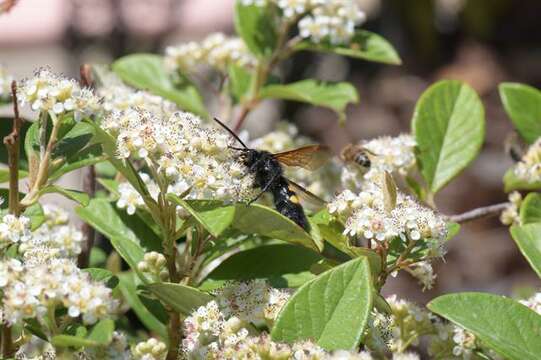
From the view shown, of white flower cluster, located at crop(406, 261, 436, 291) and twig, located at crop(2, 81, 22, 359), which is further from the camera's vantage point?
white flower cluster, located at crop(406, 261, 436, 291)

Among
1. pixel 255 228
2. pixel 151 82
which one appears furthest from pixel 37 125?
pixel 151 82

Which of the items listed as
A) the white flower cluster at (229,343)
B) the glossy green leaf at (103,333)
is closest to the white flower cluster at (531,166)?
the white flower cluster at (229,343)

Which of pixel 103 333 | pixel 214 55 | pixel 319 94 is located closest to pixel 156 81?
pixel 214 55

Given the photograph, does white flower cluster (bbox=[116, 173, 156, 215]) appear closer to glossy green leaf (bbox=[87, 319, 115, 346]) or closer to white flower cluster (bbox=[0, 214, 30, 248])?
white flower cluster (bbox=[0, 214, 30, 248])

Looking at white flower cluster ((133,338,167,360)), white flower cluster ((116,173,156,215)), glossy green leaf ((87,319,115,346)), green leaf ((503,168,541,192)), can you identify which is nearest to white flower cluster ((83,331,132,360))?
white flower cluster ((133,338,167,360))

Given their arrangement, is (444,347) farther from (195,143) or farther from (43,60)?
(43,60)

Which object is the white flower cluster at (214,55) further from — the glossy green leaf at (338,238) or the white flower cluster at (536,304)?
the white flower cluster at (536,304)

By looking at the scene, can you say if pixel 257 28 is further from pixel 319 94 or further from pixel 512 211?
pixel 512 211

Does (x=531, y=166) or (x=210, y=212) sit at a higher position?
(x=210, y=212)
